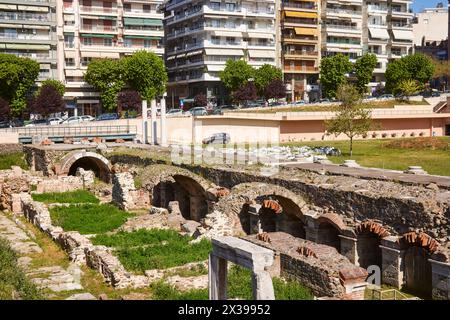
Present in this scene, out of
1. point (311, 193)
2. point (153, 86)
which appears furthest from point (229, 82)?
point (311, 193)

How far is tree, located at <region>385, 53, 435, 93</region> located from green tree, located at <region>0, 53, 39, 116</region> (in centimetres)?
3932

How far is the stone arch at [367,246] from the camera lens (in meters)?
18.5

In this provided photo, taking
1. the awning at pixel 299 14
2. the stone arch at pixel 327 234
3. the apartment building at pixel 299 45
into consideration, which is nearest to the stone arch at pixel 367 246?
the stone arch at pixel 327 234

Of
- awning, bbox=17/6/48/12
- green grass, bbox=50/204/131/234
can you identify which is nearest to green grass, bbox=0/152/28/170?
green grass, bbox=50/204/131/234

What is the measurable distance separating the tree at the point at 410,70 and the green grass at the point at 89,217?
5125cm

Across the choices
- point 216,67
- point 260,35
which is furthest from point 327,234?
point 260,35

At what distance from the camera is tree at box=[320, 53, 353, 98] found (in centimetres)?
6956

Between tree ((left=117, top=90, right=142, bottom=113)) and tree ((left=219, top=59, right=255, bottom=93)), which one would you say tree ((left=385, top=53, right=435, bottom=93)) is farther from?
tree ((left=117, top=90, right=142, bottom=113))

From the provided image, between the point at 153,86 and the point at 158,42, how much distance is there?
10.8m

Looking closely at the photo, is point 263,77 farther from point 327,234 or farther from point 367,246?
point 367,246

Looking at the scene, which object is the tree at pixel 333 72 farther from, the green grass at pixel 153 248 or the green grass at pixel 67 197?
the green grass at pixel 153 248

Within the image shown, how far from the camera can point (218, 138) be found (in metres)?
52.1

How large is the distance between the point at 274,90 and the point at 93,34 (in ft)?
67.4
